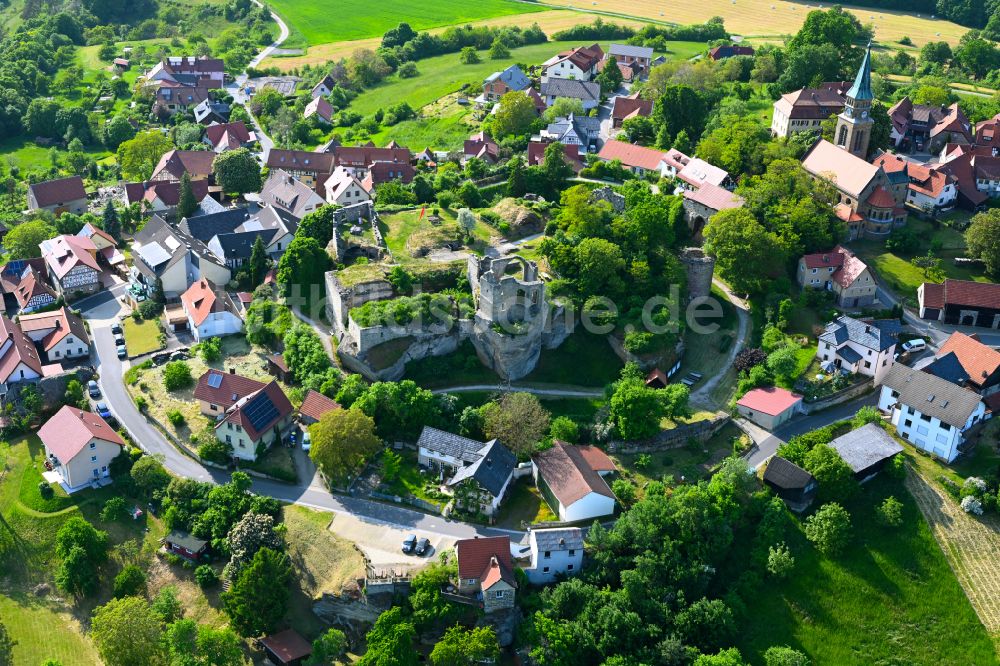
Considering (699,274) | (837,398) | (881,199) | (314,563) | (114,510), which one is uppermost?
(881,199)

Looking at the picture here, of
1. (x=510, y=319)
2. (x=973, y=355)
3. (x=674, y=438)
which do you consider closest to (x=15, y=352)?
(x=510, y=319)

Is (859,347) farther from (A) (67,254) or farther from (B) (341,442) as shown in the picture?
(A) (67,254)

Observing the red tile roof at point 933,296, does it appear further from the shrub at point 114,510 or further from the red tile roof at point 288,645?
the shrub at point 114,510

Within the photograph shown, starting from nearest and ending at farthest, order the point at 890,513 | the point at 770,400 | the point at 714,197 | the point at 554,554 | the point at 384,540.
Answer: the point at 554,554 → the point at 890,513 → the point at 384,540 → the point at 770,400 → the point at 714,197

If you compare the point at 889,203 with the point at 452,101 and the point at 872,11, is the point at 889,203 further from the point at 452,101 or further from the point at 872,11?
the point at 872,11

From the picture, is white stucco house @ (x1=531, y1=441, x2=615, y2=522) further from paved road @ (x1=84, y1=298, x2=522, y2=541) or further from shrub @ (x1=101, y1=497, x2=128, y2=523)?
shrub @ (x1=101, y1=497, x2=128, y2=523)

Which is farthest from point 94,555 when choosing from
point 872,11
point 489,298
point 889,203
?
point 872,11

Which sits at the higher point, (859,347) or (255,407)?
(859,347)

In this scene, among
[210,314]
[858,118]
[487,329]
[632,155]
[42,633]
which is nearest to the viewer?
[42,633]
